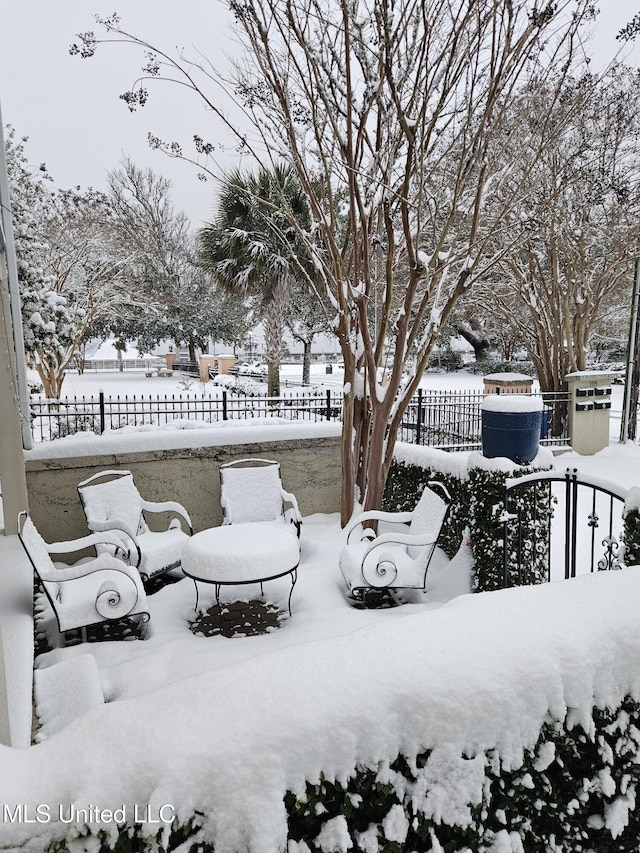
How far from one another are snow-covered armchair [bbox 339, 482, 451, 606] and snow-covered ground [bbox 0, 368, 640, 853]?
2324mm

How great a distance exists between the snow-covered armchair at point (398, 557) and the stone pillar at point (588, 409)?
22.2 ft

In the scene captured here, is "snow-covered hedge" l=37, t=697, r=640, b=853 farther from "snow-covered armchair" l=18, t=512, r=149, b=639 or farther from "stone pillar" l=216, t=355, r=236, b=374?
"stone pillar" l=216, t=355, r=236, b=374

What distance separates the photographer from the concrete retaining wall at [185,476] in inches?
198

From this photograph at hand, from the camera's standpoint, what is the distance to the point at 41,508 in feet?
16.4

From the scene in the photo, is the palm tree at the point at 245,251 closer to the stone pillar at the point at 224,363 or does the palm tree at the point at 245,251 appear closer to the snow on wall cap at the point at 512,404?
the snow on wall cap at the point at 512,404

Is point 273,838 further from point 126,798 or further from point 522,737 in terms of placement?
point 522,737

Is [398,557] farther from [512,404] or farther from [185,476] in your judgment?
[185,476]

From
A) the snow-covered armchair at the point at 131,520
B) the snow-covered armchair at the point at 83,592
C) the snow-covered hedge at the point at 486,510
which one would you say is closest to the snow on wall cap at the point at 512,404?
the snow-covered hedge at the point at 486,510

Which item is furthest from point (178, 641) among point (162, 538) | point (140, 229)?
point (140, 229)

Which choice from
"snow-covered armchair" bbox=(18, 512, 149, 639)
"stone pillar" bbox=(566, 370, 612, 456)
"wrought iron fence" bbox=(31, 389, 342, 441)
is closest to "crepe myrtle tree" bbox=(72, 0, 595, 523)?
"snow-covered armchair" bbox=(18, 512, 149, 639)

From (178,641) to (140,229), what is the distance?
18949 millimetres

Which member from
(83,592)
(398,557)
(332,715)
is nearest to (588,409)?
(398,557)

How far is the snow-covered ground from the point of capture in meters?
1.01

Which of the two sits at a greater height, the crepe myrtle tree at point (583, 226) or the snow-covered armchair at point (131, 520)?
the crepe myrtle tree at point (583, 226)
